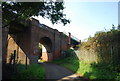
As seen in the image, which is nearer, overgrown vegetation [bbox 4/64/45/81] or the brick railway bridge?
overgrown vegetation [bbox 4/64/45/81]

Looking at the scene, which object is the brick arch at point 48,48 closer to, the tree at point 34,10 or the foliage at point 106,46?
the foliage at point 106,46

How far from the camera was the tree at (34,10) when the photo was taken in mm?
6512

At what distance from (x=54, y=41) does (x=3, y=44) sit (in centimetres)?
1495

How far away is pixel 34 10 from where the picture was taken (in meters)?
6.44

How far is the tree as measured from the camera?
651 cm

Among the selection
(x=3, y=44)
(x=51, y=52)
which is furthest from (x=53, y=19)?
(x=51, y=52)

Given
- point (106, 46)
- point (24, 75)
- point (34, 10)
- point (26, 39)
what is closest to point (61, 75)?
point (24, 75)

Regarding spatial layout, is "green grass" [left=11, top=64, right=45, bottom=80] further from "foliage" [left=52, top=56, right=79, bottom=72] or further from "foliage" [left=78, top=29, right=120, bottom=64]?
"foliage" [left=78, top=29, right=120, bottom=64]

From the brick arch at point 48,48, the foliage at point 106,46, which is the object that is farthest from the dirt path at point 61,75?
the brick arch at point 48,48

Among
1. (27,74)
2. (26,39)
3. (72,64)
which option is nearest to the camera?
(27,74)

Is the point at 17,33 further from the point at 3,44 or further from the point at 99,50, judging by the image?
the point at 99,50

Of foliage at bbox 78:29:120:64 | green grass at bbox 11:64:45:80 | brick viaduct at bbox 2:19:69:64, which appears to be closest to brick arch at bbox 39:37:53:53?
brick viaduct at bbox 2:19:69:64

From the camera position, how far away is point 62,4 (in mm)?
7367

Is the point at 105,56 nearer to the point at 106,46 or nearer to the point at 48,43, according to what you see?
the point at 106,46
